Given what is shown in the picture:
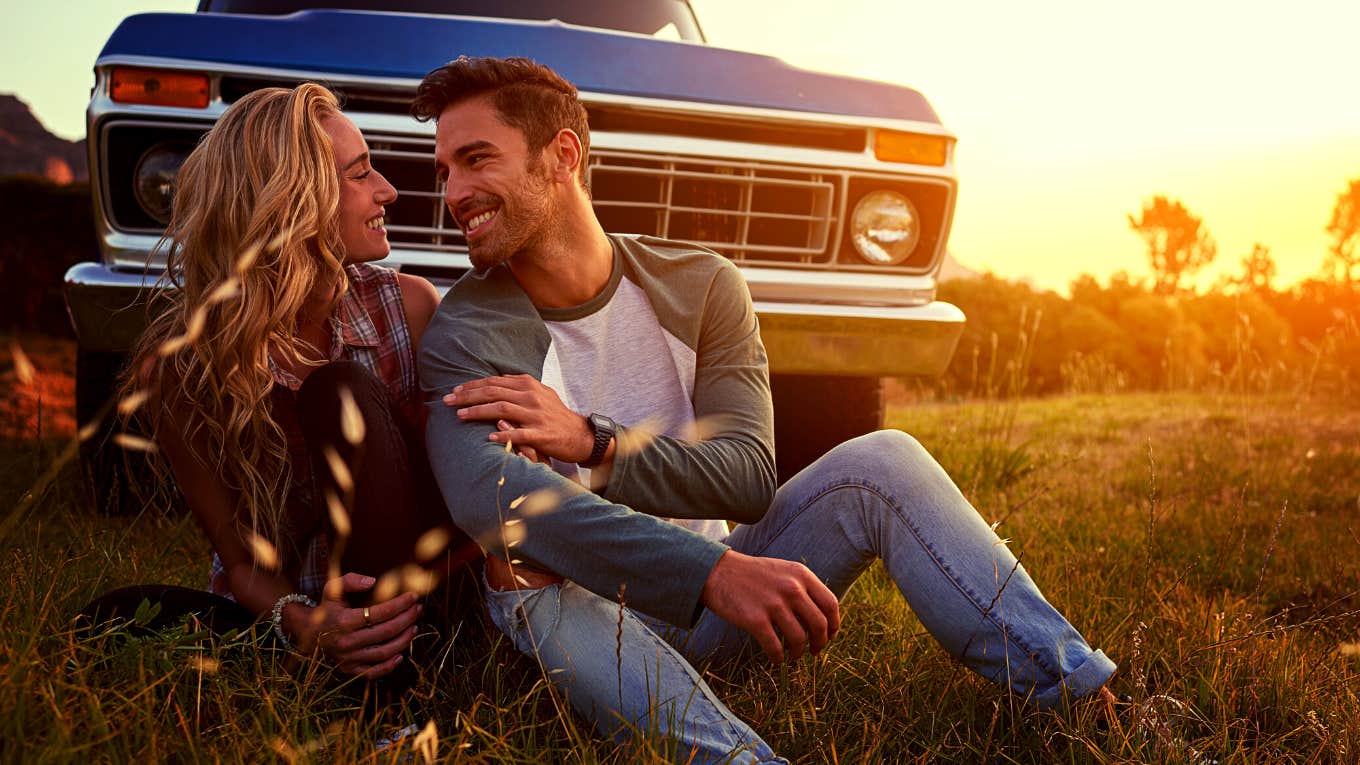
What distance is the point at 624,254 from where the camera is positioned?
2162mm

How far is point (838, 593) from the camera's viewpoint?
2064 millimetres

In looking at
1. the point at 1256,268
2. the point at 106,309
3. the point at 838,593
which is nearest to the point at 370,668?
the point at 838,593

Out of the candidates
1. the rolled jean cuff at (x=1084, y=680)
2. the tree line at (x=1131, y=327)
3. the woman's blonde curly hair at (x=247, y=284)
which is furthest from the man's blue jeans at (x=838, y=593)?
the tree line at (x=1131, y=327)

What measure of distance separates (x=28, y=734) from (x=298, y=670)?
42 centimetres

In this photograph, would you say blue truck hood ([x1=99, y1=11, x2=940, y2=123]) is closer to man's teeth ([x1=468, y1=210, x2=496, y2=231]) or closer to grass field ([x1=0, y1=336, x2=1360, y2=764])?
man's teeth ([x1=468, y1=210, x2=496, y2=231])

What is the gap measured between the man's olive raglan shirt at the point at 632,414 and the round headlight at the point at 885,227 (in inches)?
Result: 40.0

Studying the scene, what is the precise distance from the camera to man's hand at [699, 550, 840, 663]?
150 centimetres

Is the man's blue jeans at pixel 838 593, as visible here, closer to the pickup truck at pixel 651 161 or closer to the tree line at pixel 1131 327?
the pickup truck at pixel 651 161

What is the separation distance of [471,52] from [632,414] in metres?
1.22

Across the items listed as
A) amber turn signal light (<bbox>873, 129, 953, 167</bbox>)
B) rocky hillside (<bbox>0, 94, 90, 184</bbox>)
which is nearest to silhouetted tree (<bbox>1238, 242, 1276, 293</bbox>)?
amber turn signal light (<bbox>873, 129, 953, 167</bbox>)

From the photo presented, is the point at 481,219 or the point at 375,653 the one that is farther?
the point at 481,219

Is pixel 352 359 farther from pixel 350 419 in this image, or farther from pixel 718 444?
pixel 718 444

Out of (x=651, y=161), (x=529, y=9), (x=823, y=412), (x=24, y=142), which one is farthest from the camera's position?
(x=24, y=142)

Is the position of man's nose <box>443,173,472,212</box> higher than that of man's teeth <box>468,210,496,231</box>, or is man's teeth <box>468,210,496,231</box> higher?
man's nose <box>443,173,472,212</box>
